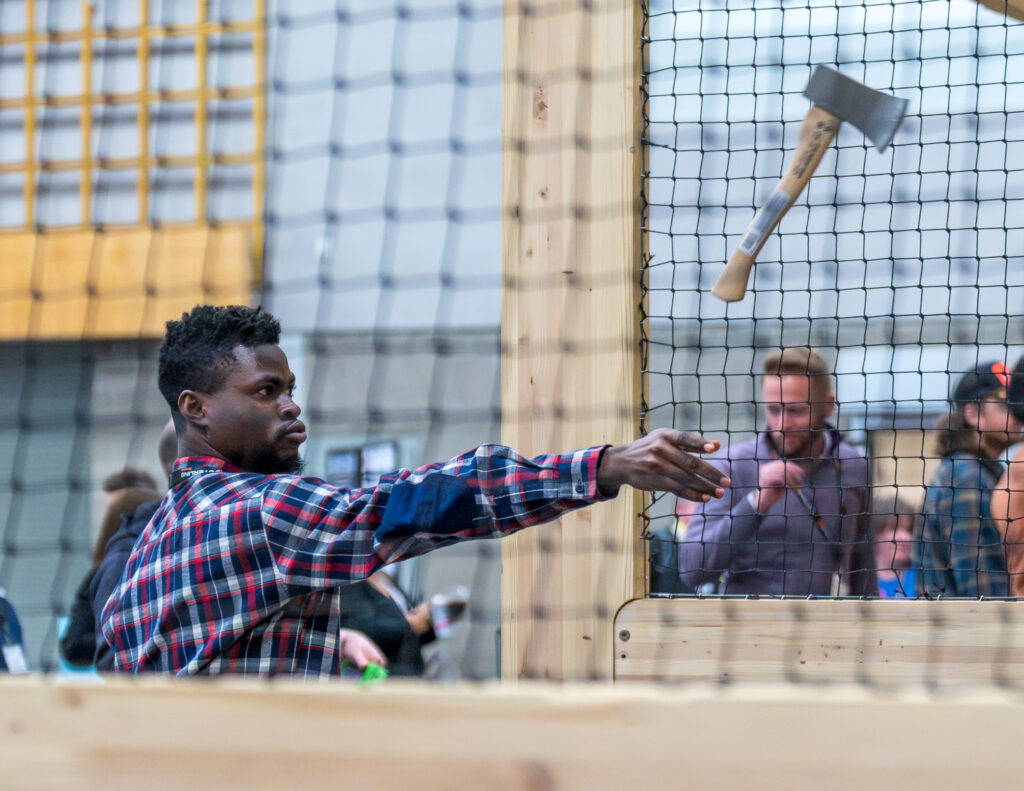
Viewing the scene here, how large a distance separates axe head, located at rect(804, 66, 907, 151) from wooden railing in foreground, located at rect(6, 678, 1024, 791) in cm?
128

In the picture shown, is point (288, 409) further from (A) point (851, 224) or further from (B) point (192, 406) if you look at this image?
(A) point (851, 224)

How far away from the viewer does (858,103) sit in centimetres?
177

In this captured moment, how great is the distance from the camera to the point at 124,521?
238cm

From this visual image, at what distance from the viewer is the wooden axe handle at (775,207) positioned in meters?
1.73

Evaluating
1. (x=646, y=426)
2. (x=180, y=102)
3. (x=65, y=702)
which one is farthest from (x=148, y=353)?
(x=65, y=702)

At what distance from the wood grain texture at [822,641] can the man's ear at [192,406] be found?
73cm

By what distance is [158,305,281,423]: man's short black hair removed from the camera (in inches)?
66.4

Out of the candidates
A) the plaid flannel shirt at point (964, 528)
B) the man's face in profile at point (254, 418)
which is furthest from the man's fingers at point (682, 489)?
the plaid flannel shirt at point (964, 528)

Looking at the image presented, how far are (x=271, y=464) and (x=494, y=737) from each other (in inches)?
41.4

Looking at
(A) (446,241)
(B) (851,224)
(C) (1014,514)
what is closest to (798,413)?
(C) (1014,514)

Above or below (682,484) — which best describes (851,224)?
above

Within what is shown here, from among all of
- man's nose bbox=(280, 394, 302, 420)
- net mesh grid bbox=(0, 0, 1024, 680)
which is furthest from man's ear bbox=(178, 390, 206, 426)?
net mesh grid bbox=(0, 0, 1024, 680)

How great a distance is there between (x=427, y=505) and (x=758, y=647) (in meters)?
0.70

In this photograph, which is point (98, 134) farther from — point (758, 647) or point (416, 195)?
point (758, 647)
